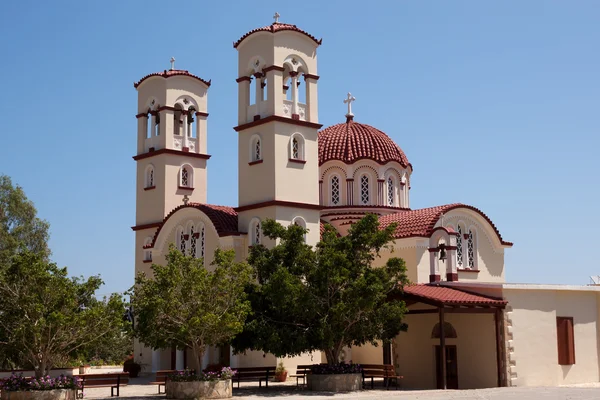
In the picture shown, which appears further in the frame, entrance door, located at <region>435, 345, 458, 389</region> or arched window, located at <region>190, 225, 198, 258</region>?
arched window, located at <region>190, 225, 198, 258</region>

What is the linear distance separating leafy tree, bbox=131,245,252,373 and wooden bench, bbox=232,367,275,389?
3540mm

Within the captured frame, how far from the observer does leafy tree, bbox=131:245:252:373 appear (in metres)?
24.7

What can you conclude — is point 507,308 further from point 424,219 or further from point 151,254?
point 151,254

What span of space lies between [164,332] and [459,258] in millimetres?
15351

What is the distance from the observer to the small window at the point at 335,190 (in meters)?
39.2

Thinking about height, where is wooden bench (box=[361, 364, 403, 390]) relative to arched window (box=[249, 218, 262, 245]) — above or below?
below

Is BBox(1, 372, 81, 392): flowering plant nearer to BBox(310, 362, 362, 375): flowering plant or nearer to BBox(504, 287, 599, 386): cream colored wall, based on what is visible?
BBox(310, 362, 362, 375): flowering plant

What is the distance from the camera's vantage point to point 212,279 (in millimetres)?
25391

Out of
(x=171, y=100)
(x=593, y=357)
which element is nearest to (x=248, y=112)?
(x=171, y=100)

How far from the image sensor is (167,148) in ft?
128

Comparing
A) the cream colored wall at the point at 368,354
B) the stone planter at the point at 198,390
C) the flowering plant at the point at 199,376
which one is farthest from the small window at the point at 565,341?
the stone planter at the point at 198,390

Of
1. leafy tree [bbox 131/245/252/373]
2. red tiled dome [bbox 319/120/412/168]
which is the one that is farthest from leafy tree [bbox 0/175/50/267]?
leafy tree [bbox 131/245/252/373]

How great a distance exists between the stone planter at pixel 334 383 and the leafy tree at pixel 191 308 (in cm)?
340

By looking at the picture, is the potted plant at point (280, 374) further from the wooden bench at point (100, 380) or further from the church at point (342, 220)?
the wooden bench at point (100, 380)
